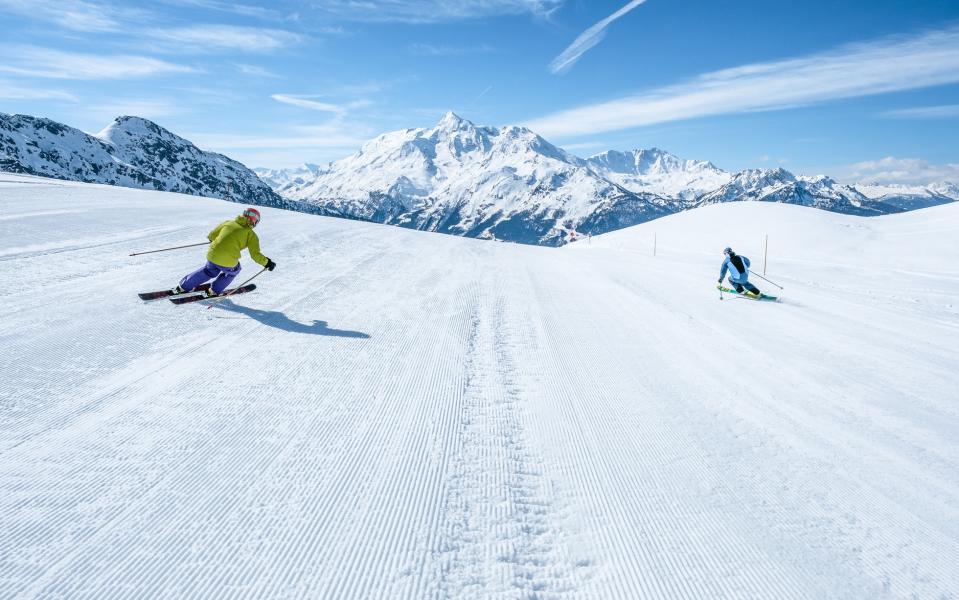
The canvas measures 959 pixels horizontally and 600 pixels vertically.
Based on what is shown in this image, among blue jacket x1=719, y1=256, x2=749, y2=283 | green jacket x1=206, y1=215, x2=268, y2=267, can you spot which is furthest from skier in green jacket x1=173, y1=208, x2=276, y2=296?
blue jacket x1=719, y1=256, x2=749, y2=283

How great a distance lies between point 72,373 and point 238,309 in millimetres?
3187

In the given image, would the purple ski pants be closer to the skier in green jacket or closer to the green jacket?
the skier in green jacket

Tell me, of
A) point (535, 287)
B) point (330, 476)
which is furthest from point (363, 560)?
point (535, 287)

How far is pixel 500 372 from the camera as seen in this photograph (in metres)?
6.35

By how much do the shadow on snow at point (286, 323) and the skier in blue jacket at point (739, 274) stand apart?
1030 centimetres

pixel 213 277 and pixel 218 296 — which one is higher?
pixel 213 277

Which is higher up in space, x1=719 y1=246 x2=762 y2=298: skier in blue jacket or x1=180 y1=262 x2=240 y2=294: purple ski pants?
x1=180 y1=262 x2=240 y2=294: purple ski pants

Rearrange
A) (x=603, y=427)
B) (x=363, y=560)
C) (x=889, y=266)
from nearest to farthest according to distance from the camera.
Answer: (x=363, y=560), (x=603, y=427), (x=889, y=266)

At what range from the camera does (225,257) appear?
8.77 m

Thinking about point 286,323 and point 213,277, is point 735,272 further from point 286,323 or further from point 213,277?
point 213,277

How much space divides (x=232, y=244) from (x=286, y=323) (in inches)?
89.1

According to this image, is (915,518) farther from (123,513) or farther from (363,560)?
(123,513)

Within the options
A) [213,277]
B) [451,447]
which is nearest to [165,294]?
[213,277]

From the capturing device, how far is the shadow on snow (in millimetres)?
7453
